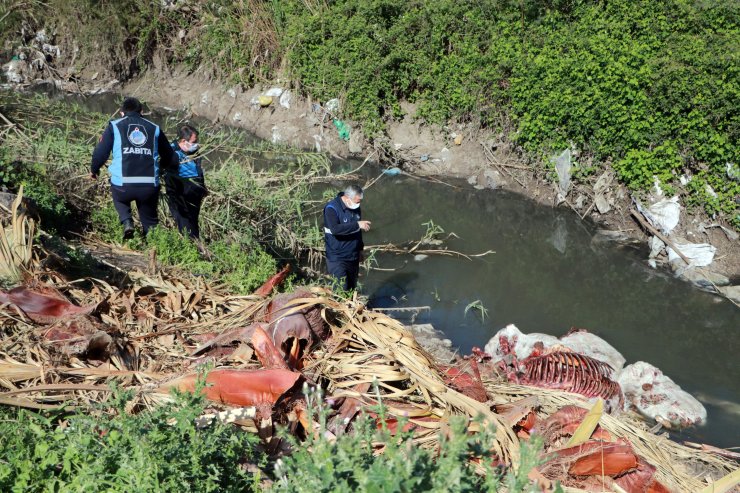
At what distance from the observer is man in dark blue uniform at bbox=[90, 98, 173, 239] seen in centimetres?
581

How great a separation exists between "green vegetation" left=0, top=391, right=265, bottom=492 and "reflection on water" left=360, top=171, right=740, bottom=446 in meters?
4.28

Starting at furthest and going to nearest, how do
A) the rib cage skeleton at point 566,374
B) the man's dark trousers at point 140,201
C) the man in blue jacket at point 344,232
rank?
1. the man's dark trousers at point 140,201
2. the man in blue jacket at point 344,232
3. the rib cage skeleton at point 566,374

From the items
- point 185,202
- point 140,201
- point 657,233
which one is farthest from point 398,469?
point 657,233

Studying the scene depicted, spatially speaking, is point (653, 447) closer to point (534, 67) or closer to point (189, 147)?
point (189, 147)

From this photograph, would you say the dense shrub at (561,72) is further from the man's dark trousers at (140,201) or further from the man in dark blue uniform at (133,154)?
the man in dark blue uniform at (133,154)

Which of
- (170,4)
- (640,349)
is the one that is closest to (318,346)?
(640,349)

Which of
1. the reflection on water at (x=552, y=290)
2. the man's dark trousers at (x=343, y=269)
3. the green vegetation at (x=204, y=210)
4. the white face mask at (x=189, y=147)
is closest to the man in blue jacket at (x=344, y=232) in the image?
the man's dark trousers at (x=343, y=269)

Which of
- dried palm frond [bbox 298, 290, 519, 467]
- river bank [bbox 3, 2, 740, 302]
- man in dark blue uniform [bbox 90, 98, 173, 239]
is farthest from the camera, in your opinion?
river bank [bbox 3, 2, 740, 302]

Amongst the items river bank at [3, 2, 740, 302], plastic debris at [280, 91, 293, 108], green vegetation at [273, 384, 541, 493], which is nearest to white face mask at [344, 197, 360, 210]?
green vegetation at [273, 384, 541, 493]

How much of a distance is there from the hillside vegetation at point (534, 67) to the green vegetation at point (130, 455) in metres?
Answer: 7.64

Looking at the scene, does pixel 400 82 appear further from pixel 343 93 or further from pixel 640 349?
pixel 640 349

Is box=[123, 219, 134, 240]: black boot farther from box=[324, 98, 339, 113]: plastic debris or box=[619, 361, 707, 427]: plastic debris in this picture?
box=[324, 98, 339, 113]: plastic debris

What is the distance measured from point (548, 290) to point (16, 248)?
583 centimetres

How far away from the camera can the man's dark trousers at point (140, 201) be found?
6020mm
